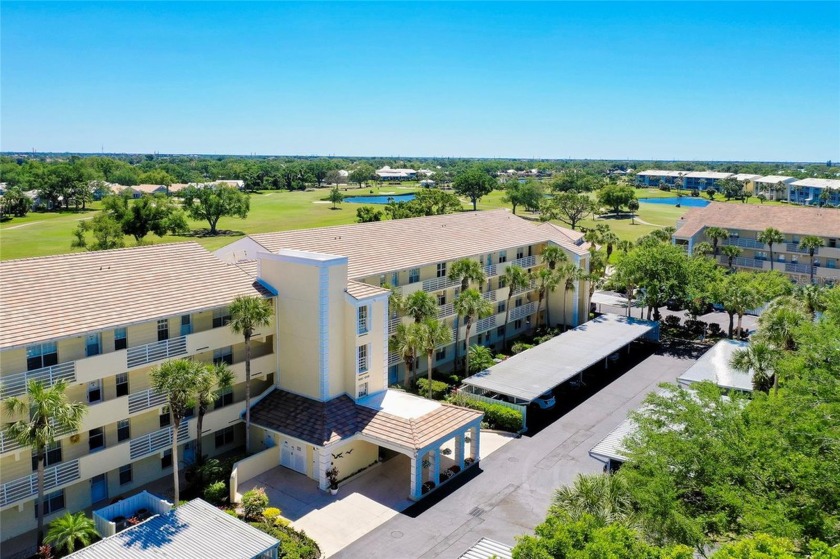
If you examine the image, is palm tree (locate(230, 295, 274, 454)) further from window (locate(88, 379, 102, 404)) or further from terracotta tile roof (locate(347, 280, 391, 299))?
window (locate(88, 379, 102, 404))

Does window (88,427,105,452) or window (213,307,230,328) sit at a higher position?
window (213,307,230,328)

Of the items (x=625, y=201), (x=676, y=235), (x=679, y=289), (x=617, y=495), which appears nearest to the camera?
(x=617, y=495)

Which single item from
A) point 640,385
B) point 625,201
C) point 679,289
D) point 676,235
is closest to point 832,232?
point 676,235

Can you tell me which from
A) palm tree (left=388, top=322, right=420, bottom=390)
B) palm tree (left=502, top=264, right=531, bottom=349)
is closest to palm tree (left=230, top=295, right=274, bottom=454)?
palm tree (left=388, top=322, right=420, bottom=390)

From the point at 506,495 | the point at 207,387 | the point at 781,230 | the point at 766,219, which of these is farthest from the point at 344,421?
the point at 766,219

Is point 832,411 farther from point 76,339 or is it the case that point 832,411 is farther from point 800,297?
point 76,339

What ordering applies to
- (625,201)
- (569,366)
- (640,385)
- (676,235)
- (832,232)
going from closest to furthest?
(569,366)
(640,385)
(832,232)
(676,235)
(625,201)

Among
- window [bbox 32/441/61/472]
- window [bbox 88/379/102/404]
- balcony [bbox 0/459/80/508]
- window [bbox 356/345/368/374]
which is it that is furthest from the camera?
window [bbox 356/345/368/374]
